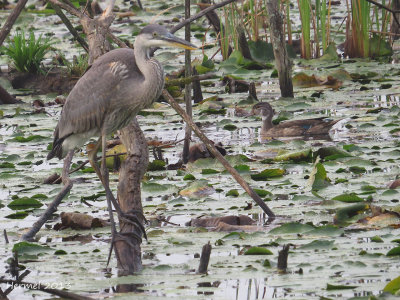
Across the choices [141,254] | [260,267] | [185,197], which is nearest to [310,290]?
[260,267]

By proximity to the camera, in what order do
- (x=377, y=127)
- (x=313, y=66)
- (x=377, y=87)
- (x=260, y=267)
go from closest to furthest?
1. (x=260, y=267)
2. (x=377, y=127)
3. (x=377, y=87)
4. (x=313, y=66)

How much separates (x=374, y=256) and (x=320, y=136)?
3.52m

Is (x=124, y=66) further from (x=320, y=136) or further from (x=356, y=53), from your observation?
(x=356, y=53)

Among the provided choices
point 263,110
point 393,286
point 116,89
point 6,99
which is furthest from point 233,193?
point 6,99

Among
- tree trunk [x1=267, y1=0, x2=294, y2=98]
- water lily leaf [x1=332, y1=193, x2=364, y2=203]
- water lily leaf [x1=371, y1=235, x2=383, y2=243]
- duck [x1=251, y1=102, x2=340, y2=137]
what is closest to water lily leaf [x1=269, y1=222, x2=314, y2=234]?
water lily leaf [x1=371, y1=235, x2=383, y2=243]

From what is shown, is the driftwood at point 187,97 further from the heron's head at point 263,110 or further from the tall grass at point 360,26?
the tall grass at point 360,26

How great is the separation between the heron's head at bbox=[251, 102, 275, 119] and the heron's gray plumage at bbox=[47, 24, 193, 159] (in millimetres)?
2984

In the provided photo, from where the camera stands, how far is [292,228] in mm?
4988

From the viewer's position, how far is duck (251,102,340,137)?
7.77 meters

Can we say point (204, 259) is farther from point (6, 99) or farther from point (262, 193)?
point (6, 99)

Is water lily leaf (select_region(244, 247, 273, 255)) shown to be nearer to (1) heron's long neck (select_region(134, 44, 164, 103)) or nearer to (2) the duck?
(1) heron's long neck (select_region(134, 44, 164, 103))

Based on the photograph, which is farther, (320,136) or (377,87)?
(377,87)

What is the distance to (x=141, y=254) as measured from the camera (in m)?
4.79

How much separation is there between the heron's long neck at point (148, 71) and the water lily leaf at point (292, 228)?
108 centimetres
